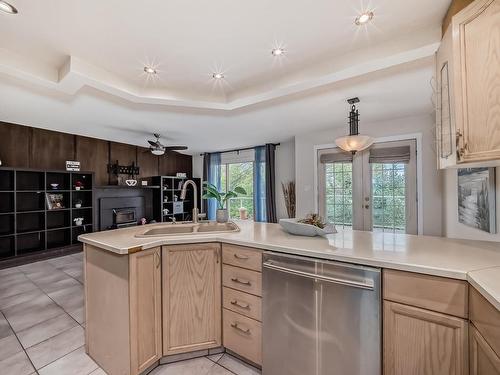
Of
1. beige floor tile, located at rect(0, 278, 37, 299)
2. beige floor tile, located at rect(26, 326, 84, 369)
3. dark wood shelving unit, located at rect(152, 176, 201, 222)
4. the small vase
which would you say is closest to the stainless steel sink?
the small vase

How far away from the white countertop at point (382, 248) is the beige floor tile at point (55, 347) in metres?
0.94

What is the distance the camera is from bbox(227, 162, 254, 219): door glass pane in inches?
234

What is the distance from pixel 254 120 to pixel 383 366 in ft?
10.5

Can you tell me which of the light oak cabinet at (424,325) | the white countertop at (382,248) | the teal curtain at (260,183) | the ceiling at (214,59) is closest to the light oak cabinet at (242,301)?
the white countertop at (382,248)

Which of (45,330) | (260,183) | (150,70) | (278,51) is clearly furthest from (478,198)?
(260,183)

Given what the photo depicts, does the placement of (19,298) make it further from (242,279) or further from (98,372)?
(242,279)

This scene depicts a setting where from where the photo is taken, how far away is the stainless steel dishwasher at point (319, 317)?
1155mm

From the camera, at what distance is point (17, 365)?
1.63 m

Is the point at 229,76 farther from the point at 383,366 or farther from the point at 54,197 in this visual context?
the point at 54,197

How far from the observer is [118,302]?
1.45m

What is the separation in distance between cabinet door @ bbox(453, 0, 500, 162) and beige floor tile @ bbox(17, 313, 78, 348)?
3317mm

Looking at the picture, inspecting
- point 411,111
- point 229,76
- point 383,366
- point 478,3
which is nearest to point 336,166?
point 411,111

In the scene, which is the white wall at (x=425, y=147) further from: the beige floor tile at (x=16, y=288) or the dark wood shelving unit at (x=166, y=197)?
the beige floor tile at (x=16, y=288)

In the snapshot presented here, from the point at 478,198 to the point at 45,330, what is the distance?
3.89 metres
